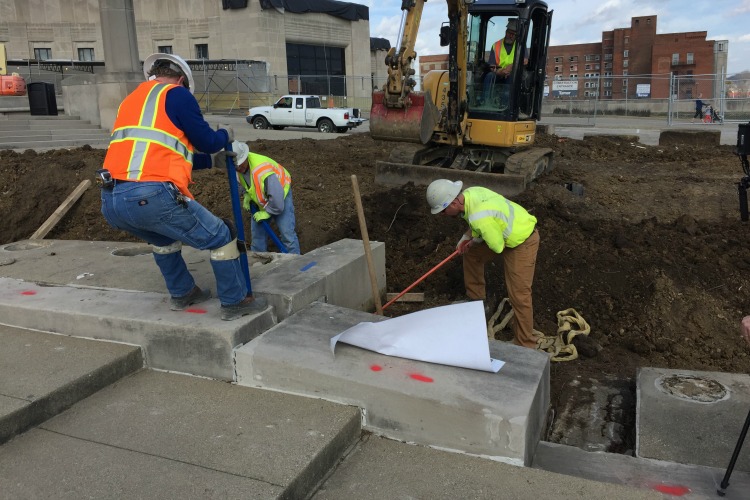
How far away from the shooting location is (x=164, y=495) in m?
2.47

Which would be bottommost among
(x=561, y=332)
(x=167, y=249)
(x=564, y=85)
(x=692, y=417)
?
(x=561, y=332)

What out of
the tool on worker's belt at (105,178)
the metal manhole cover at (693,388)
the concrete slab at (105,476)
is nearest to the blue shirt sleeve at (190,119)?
the tool on worker's belt at (105,178)

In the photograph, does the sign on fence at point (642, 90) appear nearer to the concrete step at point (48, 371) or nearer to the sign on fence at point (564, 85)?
the sign on fence at point (564, 85)

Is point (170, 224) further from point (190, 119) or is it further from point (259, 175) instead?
point (259, 175)

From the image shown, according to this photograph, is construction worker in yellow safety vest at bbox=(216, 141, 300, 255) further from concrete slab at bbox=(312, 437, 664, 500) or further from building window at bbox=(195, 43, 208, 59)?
building window at bbox=(195, 43, 208, 59)

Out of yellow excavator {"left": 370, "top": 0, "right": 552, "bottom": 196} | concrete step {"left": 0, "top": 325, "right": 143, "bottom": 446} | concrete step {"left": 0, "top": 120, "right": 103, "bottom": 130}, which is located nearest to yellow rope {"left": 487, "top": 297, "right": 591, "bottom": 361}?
concrete step {"left": 0, "top": 325, "right": 143, "bottom": 446}

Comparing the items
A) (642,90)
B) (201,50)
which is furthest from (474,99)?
(201,50)

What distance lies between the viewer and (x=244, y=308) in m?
3.79

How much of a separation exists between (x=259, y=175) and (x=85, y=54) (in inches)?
1643

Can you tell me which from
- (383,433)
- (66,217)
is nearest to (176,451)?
(383,433)

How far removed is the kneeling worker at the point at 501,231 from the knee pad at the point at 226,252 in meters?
1.80

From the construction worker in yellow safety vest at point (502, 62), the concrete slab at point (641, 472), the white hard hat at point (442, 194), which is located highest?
the construction worker in yellow safety vest at point (502, 62)

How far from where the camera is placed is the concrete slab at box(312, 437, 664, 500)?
260 centimetres

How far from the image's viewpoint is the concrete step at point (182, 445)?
2543 mm
